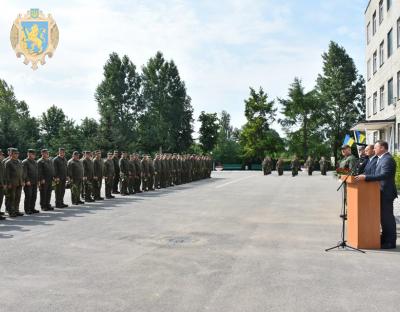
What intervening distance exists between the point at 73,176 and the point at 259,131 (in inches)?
2486

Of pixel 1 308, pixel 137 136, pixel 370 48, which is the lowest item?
pixel 1 308

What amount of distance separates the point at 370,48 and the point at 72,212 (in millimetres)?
34737

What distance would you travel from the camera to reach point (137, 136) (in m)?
72.2

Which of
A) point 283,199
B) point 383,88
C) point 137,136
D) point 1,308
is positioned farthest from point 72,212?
point 137,136

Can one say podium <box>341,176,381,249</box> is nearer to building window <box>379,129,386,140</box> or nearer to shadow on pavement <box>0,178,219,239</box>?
shadow on pavement <box>0,178,219,239</box>

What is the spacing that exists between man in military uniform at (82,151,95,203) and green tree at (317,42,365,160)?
2297 inches

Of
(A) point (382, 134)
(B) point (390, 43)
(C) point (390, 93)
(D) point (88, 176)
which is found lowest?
(D) point (88, 176)

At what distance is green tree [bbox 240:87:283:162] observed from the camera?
76.3 meters

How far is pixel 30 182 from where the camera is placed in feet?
46.4

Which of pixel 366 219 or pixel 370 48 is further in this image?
pixel 370 48

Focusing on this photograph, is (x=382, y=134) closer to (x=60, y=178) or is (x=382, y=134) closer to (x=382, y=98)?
(x=382, y=98)

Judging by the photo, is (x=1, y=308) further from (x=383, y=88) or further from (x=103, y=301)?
(x=383, y=88)

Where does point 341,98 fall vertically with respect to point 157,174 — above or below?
above

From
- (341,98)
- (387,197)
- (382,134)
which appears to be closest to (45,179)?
(387,197)
